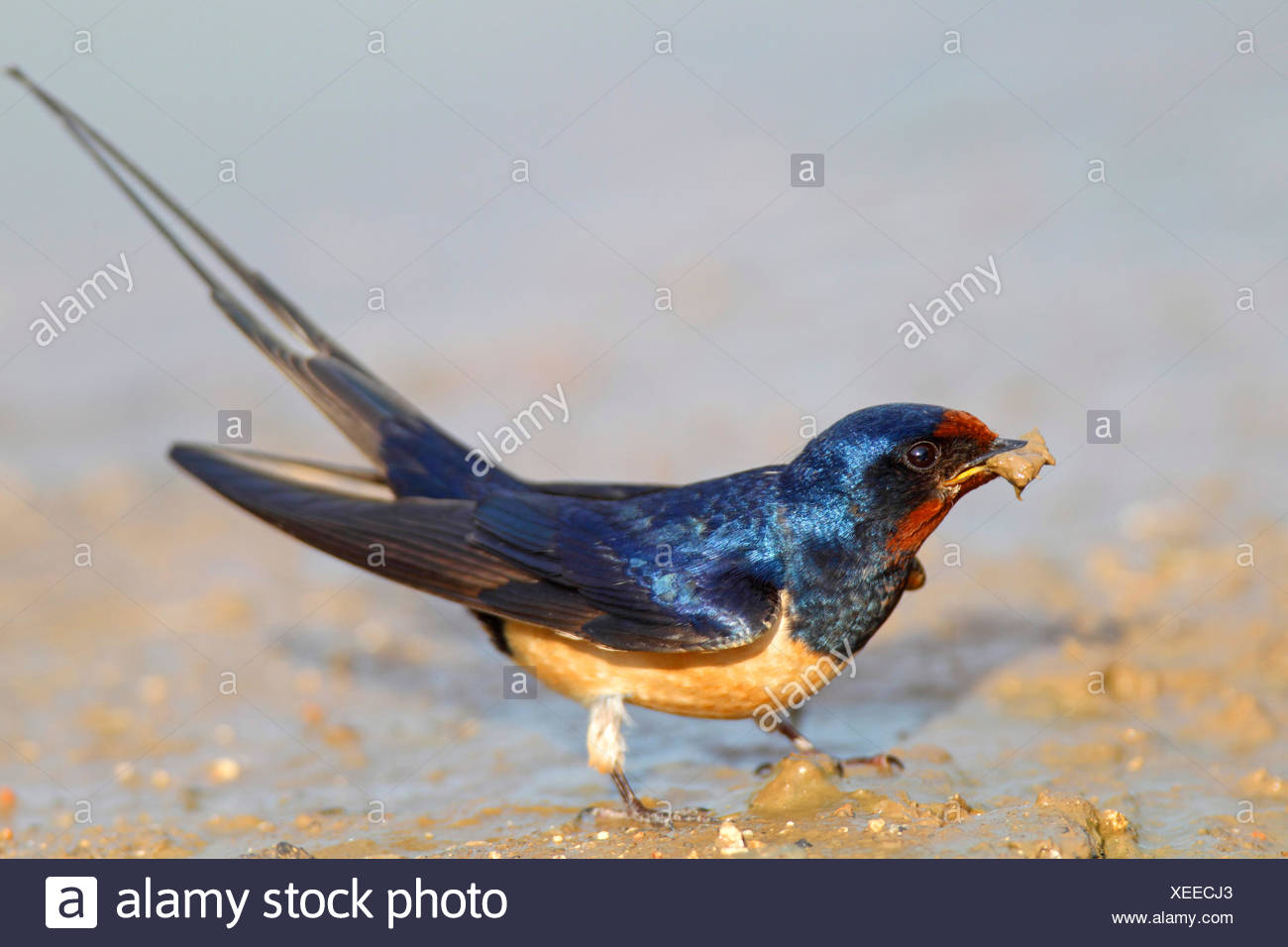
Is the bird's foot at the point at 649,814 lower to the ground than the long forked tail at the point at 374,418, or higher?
lower

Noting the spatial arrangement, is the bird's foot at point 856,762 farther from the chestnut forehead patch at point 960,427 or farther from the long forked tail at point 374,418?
the long forked tail at point 374,418

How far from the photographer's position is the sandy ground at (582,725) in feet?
16.4

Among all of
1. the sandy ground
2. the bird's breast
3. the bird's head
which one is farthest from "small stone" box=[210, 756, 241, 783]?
the bird's head

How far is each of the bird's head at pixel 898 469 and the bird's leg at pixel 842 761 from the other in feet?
2.77

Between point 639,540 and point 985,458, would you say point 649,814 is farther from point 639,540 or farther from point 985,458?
point 985,458

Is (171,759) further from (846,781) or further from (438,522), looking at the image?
(846,781)

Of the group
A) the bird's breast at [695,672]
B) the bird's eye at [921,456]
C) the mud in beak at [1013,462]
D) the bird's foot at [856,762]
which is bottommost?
the bird's foot at [856,762]

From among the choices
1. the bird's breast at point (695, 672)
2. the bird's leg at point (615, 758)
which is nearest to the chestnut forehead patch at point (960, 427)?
the bird's breast at point (695, 672)

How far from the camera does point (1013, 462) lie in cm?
473

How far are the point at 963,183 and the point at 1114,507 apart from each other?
403 centimetres

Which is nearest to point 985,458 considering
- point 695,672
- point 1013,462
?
point 1013,462
